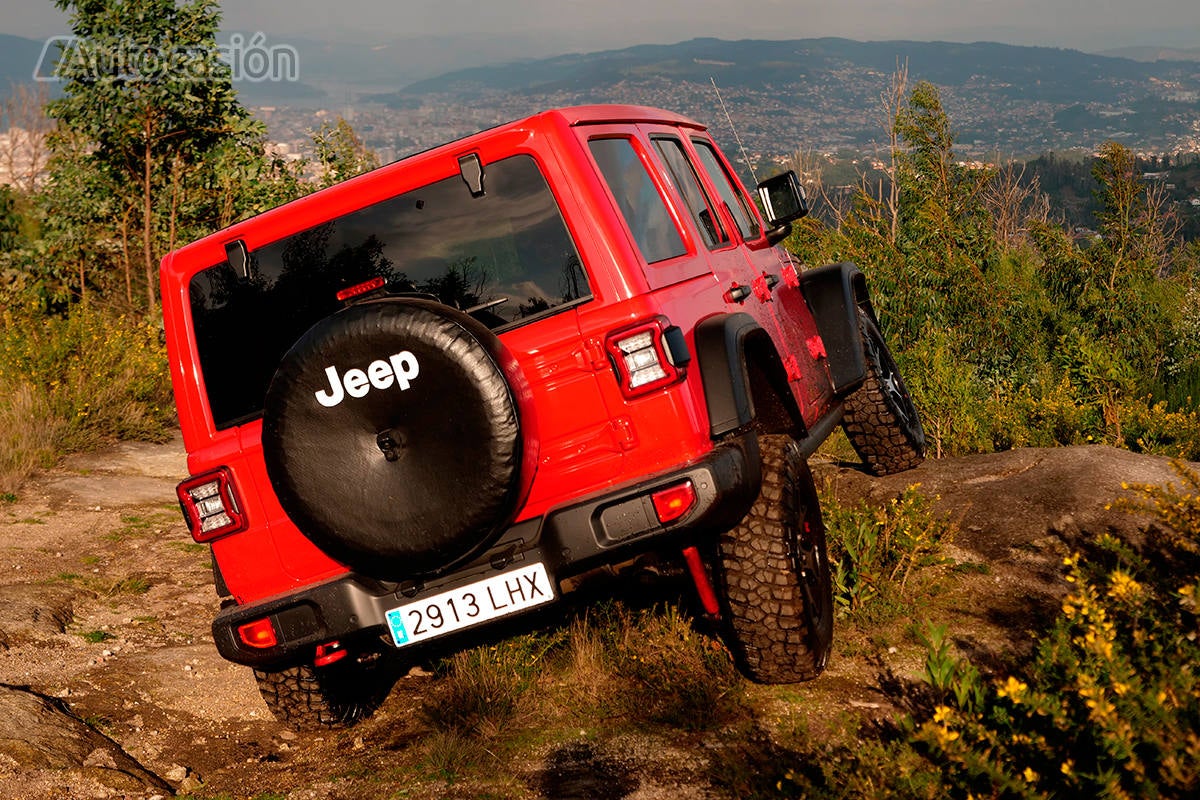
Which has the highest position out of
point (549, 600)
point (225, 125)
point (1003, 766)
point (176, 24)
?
point (176, 24)

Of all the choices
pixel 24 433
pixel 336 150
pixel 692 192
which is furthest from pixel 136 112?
pixel 692 192

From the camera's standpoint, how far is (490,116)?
189250 mm

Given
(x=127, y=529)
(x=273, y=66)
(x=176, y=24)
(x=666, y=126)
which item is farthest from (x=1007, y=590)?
(x=176, y=24)

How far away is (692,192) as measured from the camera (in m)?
4.21

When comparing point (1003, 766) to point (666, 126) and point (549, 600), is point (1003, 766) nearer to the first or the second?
point (549, 600)

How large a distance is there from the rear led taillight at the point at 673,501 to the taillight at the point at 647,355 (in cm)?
29

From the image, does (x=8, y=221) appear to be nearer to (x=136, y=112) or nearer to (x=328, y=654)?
(x=136, y=112)

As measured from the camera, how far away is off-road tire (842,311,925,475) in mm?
5758

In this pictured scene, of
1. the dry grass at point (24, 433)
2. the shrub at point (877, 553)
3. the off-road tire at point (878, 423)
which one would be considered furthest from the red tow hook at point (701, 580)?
the dry grass at point (24, 433)

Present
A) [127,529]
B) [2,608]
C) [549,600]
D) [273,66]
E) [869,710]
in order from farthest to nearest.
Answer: [273,66]
[127,529]
[2,608]
[869,710]
[549,600]

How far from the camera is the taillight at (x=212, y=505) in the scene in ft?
11.3

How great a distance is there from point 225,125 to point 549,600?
12.0 metres

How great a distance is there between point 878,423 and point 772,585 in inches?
105

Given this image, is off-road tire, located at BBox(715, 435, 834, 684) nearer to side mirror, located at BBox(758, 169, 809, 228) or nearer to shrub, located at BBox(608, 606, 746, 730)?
shrub, located at BBox(608, 606, 746, 730)
